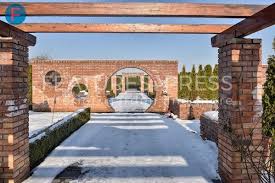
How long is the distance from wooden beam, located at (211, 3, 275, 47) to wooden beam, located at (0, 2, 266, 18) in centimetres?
15

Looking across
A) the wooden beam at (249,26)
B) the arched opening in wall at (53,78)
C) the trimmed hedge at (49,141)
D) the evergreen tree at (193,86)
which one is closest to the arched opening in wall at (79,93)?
the arched opening in wall at (53,78)

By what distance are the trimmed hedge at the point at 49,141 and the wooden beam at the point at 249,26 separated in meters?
4.13

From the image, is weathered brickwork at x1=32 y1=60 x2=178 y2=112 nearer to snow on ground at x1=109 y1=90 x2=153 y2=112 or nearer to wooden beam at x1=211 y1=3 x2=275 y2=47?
snow on ground at x1=109 y1=90 x2=153 y2=112

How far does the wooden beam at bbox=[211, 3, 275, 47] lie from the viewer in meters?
3.58

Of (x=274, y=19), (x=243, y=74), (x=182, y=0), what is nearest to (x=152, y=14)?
(x=182, y=0)

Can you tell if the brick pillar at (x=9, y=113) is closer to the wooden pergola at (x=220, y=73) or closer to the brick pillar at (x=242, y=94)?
the wooden pergola at (x=220, y=73)

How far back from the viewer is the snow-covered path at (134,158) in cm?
539

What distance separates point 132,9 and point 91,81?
49.9 ft

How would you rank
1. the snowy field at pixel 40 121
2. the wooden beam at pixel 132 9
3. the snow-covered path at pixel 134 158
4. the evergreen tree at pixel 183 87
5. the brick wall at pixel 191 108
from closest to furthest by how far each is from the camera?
the wooden beam at pixel 132 9 → the snow-covered path at pixel 134 158 → the snowy field at pixel 40 121 → the brick wall at pixel 191 108 → the evergreen tree at pixel 183 87

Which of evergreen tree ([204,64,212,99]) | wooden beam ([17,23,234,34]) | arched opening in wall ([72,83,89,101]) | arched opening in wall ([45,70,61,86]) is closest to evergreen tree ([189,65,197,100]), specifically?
evergreen tree ([204,64,212,99])

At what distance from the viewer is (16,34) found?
486 centimetres

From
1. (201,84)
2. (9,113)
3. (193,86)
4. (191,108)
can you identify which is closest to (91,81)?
(193,86)

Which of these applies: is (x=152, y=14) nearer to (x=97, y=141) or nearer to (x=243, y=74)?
(x=243, y=74)

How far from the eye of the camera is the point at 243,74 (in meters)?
4.63
